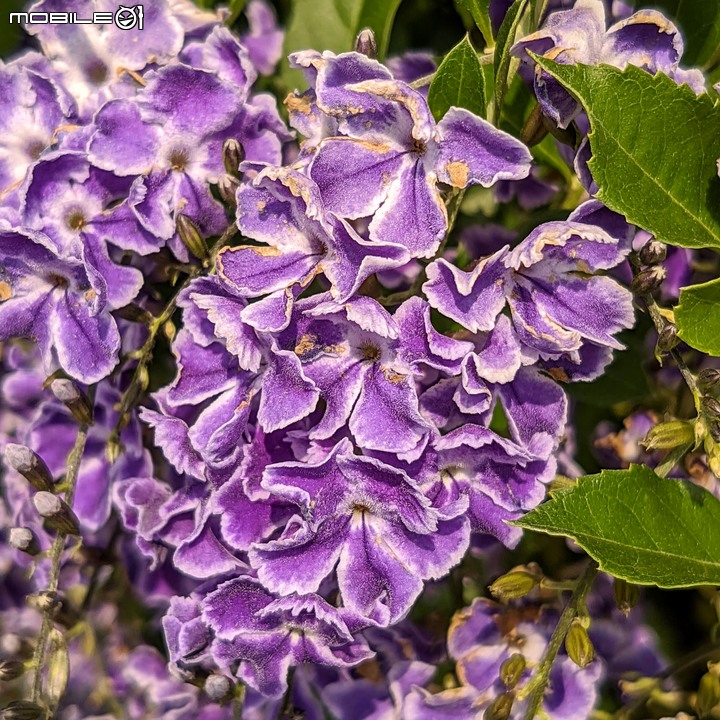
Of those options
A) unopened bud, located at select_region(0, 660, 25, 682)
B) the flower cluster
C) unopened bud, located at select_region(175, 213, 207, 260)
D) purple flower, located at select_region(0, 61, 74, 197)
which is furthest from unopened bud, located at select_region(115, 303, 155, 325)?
unopened bud, located at select_region(0, 660, 25, 682)

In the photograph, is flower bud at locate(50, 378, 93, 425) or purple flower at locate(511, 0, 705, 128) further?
flower bud at locate(50, 378, 93, 425)

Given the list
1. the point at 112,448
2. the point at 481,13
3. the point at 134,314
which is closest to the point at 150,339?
the point at 134,314

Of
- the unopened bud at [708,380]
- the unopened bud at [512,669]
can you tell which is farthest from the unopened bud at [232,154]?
the unopened bud at [512,669]

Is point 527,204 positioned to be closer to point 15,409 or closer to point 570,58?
point 570,58

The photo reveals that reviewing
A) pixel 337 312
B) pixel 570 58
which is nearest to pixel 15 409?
pixel 337 312

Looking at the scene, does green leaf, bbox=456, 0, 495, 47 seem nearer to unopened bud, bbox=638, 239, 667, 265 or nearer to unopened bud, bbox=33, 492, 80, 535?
unopened bud, bbox=638, 239, 667, 265
